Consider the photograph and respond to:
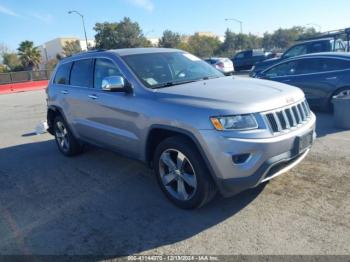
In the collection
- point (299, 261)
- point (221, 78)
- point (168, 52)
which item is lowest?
point (299, 261)

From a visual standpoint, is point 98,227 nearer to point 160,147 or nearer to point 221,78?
point 160,147

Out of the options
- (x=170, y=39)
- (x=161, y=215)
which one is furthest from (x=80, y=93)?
(x=170, y=39)

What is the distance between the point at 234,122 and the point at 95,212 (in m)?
2.01

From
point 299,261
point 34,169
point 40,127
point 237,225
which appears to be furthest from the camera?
point 40,127

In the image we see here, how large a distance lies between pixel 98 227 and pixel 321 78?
251 inches

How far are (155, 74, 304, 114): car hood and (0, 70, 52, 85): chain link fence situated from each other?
38584 millimetres

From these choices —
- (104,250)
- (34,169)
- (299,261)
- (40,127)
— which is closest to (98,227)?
(104,250)

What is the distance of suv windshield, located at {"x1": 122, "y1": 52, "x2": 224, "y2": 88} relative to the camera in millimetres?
4402

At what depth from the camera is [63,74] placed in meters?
6.29

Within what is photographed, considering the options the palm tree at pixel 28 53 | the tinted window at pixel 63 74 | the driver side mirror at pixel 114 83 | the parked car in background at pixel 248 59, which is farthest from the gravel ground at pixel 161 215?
the palm tree at pixel 28 53

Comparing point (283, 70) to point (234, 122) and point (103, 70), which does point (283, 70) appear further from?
point (234, 122)

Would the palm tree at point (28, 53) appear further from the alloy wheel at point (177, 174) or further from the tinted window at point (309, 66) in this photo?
the alloy wheel at point (177, 174)

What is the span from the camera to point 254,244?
3.18 meters

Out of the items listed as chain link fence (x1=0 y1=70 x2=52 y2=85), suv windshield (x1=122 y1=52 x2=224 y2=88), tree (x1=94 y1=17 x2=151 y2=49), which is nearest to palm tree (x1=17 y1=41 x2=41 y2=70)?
tree (x1=94 y1=17 x2=151 y2=49)
